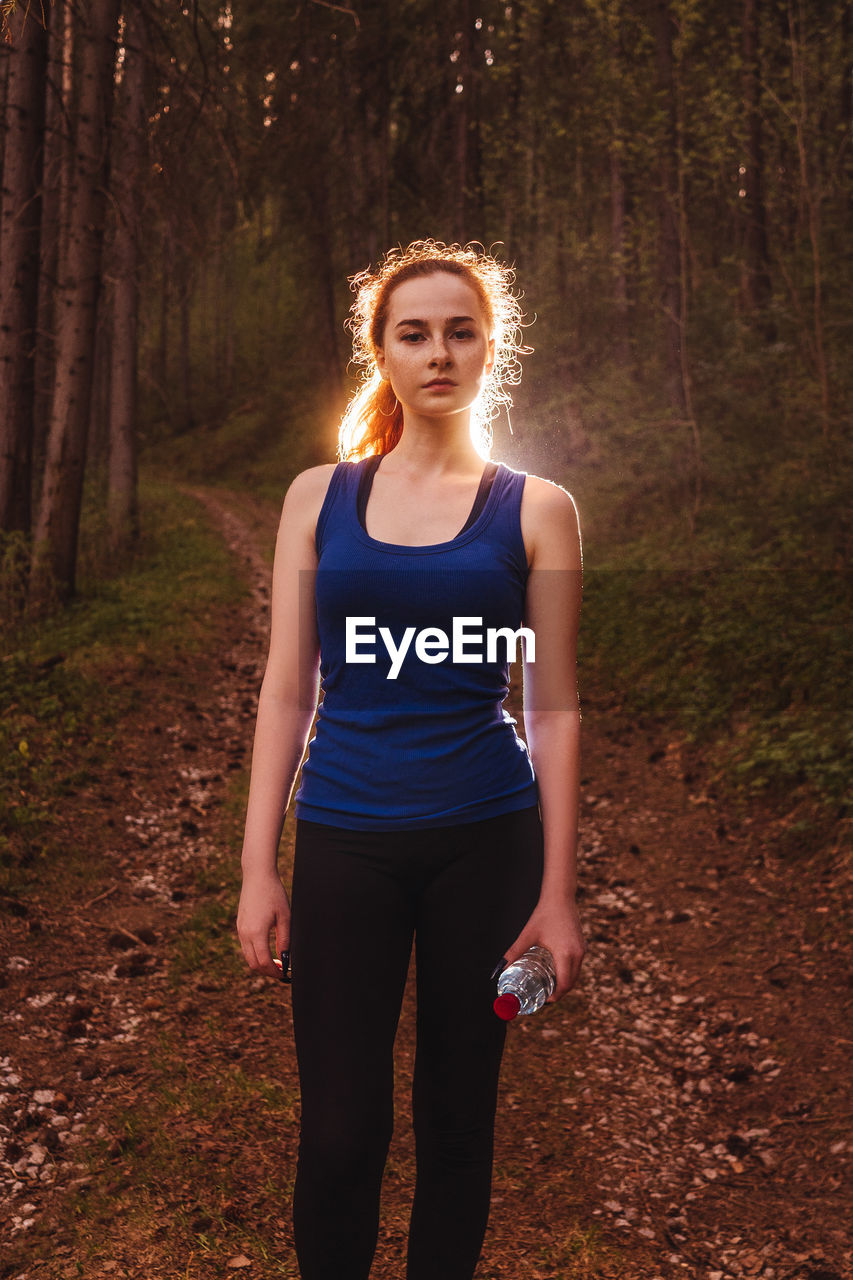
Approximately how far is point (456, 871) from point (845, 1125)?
2955 mm

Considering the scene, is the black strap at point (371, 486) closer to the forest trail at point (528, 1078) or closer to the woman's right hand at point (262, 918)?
the woman's right hand at point (262, 918)

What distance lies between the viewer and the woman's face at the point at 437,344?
2285 millimetres

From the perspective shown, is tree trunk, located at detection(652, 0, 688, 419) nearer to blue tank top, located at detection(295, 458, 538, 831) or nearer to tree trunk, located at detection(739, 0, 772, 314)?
tree trunk, located at detection(739, 0, 772, 314)

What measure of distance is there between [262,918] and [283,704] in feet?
1.58

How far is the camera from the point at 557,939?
2178 mm

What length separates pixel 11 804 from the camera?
6.12m

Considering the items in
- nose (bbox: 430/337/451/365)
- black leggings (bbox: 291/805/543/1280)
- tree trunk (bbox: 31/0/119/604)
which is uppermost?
tree trunk (bbox: 31/0/119/604)

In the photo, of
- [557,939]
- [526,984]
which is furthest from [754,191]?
[526,984]

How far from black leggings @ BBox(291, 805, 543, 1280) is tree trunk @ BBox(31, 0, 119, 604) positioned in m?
9.15

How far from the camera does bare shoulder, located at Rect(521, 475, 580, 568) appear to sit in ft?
7.14

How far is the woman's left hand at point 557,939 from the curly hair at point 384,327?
1.16m

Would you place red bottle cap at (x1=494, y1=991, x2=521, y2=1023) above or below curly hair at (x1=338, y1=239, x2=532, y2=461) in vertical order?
below

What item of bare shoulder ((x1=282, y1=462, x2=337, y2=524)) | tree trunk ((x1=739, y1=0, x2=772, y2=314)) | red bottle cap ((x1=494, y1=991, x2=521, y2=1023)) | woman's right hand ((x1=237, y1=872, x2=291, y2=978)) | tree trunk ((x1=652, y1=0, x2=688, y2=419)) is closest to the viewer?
red bottle cap ((x1=494, y1=991, x2=521, y2=1023))

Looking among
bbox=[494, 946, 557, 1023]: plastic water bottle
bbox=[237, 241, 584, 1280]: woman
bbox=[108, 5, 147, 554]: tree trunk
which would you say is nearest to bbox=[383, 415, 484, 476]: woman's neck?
bbox=[237, 241, 584, 1280]: woman
